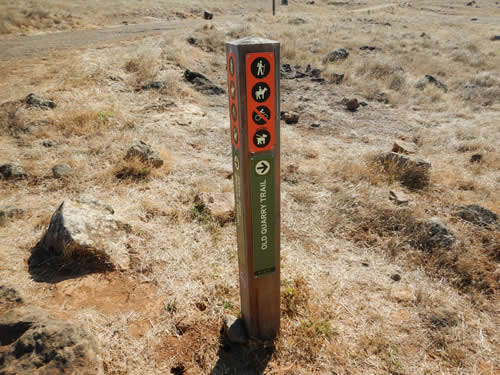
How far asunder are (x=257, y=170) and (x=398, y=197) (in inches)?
134

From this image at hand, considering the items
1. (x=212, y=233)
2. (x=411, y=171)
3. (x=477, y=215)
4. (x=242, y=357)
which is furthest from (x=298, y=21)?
(x=242, y=357)

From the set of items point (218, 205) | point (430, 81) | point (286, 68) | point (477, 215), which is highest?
point (286, 68)

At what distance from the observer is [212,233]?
3.98 metres

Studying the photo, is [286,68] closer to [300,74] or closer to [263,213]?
[300,74]

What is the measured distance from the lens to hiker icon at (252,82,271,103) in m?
1.84

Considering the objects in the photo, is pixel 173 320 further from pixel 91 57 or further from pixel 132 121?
pixel 91 57

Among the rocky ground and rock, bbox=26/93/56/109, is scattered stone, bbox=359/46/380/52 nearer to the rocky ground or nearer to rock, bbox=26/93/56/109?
the rocky ground

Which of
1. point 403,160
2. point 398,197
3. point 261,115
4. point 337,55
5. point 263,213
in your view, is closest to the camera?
point 261,115

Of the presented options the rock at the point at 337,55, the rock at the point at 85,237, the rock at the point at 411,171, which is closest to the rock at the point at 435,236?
the rock at the point at 411,171

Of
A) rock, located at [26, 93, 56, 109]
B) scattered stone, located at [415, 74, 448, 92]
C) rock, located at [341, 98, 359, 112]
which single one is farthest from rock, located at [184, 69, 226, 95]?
scattered stone, located at [415, 74, 448, 92]

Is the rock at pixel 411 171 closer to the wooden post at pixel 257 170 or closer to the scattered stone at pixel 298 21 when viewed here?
the wooden post at pixel 257 170

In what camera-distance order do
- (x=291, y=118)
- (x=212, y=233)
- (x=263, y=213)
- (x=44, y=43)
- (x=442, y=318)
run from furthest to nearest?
(x=44, y=43) → (x=291, y=118) → (x=212, y=233) → (x=442, y=318) → (x=263, y=213)

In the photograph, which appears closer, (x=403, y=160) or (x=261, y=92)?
(x=261, y=92)

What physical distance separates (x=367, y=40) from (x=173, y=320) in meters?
18.2
